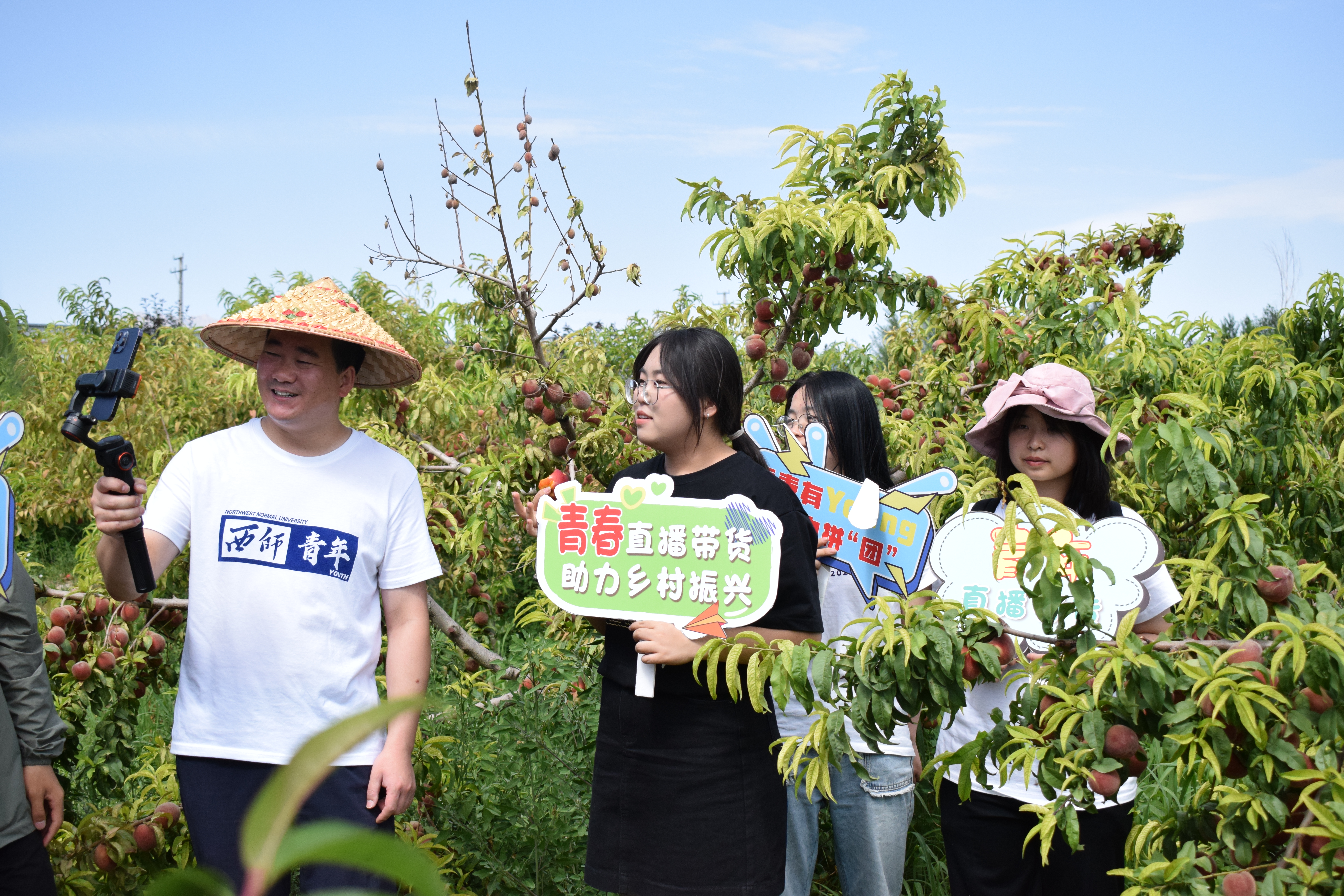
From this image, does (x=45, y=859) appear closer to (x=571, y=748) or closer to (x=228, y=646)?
(x=228, y=646)

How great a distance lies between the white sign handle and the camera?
173cm

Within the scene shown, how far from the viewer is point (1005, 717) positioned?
1.90 meters

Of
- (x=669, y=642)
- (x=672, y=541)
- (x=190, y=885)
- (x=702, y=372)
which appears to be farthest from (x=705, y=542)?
(x=190, y=885)

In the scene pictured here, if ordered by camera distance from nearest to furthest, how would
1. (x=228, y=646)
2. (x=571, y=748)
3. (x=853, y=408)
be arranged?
(x=228, y=646), (x=853, y=408), (x=571, y=748)

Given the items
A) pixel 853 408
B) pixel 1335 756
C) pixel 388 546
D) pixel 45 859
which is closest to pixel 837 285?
pixel 853 408

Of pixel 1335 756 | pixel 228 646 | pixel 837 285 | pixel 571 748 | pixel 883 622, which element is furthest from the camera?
pixel 837 285

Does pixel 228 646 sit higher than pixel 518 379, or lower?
lower

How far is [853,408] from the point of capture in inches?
89.4

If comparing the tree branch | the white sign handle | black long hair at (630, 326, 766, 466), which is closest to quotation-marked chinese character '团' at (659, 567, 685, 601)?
the white sign handle

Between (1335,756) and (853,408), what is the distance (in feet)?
3.87

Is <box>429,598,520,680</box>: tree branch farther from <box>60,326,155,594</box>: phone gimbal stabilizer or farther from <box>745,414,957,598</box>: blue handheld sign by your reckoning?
<box>60,326,155,594</box>: phone gimbal stabilizer

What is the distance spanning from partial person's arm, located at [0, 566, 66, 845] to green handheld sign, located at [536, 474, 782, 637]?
3.10 ft

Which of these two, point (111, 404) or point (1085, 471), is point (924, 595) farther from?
point (111, 404)

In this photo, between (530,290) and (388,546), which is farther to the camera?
(530,290)
